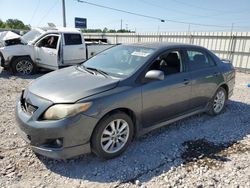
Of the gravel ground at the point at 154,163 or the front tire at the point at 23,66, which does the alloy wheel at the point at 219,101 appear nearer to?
the gravel ground at the point at 154,163

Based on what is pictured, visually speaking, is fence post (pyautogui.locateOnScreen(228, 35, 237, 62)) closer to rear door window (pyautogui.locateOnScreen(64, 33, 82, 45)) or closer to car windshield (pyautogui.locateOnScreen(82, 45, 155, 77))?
rear door window (pyautogui.locateOnScreen(64, 33, 82, 45))

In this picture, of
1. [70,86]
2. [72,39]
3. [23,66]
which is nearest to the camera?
[70,86]

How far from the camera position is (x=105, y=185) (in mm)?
2715

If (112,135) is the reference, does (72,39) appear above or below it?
above

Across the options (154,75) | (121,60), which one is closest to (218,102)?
(154,75)

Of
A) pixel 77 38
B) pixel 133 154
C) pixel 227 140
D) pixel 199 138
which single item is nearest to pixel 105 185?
pixel 133 154

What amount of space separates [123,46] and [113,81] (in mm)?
1310

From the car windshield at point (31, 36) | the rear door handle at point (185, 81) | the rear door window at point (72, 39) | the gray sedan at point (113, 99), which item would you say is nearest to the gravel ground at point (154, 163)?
the gray sedan at point (113, 99)

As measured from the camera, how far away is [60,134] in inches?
106

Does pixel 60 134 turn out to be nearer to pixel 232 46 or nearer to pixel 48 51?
pixel 48 51

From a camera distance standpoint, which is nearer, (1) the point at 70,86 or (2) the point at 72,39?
(1) the point at 70,86

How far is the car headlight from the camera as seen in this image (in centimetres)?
271

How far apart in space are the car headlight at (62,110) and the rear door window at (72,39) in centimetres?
662

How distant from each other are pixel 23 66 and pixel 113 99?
7012mm
